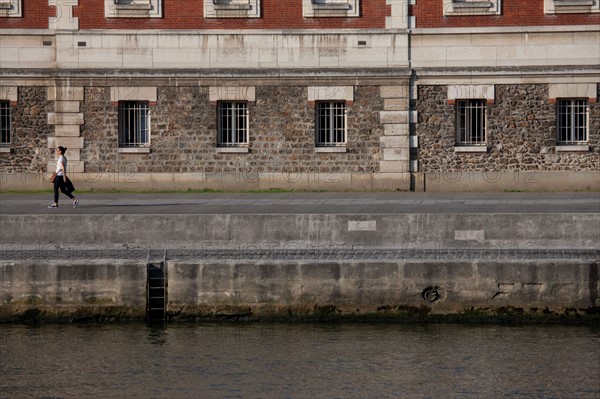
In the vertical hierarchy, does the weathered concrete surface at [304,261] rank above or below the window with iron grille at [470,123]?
below

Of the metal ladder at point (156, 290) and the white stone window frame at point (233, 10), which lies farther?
the white stone window frame at point (233, 10)

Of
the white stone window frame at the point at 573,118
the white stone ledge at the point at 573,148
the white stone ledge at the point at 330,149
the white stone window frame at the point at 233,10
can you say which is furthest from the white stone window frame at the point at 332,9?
the white stone ledge at the point at 573,148

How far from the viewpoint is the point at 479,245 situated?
86.4ft

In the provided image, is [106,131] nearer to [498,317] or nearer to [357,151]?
[357,151]

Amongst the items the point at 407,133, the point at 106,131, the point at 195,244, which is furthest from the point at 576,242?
the point at 106,131

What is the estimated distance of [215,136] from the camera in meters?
36.8

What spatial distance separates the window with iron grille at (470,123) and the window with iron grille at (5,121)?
11026 millimetres

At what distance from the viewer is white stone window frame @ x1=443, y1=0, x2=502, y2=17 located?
118 feet

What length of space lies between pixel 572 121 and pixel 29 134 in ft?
43.3

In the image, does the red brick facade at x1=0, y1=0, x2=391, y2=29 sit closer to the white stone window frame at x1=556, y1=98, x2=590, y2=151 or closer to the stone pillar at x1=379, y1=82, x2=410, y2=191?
the stone pillar at x1=379, y1=82, x2=410, y2=191

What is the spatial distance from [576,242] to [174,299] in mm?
7129

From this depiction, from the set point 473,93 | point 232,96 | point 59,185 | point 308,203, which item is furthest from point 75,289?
point 473,93

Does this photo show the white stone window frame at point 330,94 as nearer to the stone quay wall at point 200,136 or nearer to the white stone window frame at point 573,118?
the stone quay wall at point 200,136

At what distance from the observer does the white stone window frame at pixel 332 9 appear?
119ft
